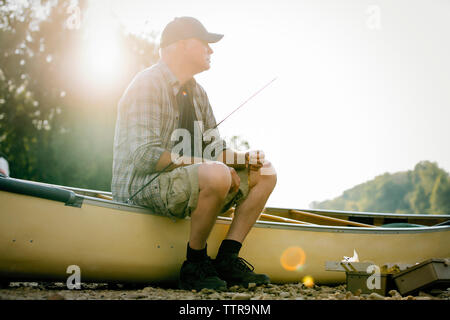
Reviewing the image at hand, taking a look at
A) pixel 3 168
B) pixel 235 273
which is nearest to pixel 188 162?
pixel 235 273

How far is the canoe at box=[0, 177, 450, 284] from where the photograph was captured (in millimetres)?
2688

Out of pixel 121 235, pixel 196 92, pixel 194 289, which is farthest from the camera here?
pixel 196 92

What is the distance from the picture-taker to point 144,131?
2.84 meters

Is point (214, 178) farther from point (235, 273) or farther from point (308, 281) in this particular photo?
point (308, 281)

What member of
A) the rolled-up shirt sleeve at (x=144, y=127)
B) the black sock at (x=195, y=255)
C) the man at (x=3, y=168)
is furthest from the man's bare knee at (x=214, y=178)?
the man at (x=3, y=168)

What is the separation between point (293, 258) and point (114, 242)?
1607mm

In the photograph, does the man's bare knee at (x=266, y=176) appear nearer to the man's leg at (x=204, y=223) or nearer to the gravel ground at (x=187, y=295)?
the man's leg at (x=204, y=223)

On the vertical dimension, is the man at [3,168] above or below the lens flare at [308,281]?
above

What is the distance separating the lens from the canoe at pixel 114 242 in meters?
2.69

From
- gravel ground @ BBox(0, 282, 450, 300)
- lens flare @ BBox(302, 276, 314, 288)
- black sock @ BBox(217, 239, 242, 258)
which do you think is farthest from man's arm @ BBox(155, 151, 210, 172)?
lens flare @ BBox(302, 276, 314, 288)

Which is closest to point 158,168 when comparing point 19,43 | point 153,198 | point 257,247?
point 153,198

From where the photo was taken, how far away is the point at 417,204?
28891 mm
